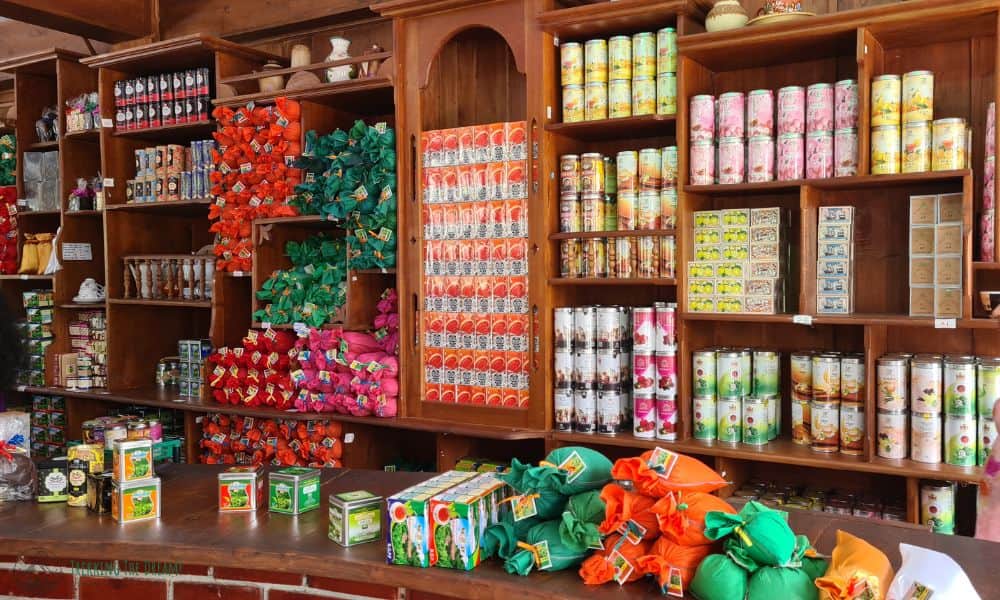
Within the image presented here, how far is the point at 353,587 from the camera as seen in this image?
2.02m

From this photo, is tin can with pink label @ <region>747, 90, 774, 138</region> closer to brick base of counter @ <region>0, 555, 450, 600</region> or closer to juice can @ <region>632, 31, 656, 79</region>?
juice can @ <region>632, 31, 656, 79</region>

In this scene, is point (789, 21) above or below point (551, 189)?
above

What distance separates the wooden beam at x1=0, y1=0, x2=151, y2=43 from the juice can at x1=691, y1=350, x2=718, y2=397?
392 centimetres

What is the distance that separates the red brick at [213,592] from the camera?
6.97ft

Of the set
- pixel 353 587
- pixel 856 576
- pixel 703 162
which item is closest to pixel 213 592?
pixel 353 587

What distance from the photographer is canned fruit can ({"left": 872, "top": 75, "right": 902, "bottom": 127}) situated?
3.14m

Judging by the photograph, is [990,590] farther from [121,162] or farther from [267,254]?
[121,162]

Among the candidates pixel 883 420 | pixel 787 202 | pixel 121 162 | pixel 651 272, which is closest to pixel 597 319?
pixel 651 272

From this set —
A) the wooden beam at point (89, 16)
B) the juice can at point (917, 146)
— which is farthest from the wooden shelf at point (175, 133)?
A: the juice can at point (917, 146)

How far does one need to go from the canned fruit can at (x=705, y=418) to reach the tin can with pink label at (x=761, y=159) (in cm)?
86

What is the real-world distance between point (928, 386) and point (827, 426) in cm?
38

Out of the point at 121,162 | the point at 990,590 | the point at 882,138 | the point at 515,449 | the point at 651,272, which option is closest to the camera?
the point at 990,590

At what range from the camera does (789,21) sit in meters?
3.24

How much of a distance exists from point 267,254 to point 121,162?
1399 millimetres
